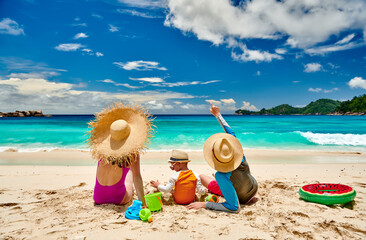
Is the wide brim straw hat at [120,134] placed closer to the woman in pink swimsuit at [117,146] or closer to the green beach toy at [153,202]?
the woman in pink swimsuit at [117,146]

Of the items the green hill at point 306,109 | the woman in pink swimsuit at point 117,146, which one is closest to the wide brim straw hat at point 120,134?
the woman in pink swimsuit at point 117,146

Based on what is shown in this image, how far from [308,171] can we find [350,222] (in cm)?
415

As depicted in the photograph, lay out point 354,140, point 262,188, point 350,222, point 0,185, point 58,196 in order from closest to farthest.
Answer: point 350,222
point 58,196
point 262,188
point 0,185
point 354,140

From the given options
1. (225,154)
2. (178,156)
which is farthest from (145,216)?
(225,154)

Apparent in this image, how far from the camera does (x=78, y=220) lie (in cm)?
310

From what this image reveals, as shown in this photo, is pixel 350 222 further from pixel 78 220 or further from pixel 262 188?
pixel 78 220

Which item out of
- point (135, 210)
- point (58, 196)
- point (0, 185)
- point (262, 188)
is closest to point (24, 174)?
point (0, 185)

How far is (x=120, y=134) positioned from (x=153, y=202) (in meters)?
1.19

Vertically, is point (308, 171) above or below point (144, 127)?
below

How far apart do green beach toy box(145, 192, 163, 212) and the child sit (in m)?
0.23

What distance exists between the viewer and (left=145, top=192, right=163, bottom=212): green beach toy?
3.35 metres

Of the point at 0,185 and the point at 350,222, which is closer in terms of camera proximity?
the point at 350,222

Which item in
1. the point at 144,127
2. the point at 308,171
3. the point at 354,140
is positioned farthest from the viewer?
the point at 354,140

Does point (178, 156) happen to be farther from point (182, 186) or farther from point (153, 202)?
point (153, 202)
